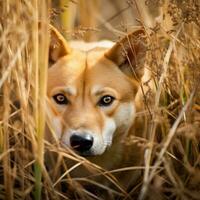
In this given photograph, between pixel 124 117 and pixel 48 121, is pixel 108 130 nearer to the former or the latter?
pixel 124 117

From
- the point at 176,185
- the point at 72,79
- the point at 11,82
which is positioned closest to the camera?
the point at 176,185

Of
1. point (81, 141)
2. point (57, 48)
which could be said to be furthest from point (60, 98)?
point (81, 141)

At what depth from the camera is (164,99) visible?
4.06 metres

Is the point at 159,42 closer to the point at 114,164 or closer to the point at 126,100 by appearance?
the point at 126,100

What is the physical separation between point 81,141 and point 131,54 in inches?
27.6

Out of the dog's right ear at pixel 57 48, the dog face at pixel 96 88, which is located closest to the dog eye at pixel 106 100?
the dog face at pixel 96 88

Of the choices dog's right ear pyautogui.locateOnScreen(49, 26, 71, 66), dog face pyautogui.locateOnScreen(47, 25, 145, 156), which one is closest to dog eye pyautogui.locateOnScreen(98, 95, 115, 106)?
dog face pyautogui.locateOnScreen(47, 25, 145, 156)

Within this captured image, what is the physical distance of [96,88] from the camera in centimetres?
403

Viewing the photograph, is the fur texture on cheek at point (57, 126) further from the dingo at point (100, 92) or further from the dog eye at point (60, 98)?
the dog eye at point (60, 98)

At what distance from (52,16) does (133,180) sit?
102 cm

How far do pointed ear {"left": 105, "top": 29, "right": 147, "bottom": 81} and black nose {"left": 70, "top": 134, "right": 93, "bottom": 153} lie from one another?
0.53 meters

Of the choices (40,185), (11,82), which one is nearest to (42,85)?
(11,82)

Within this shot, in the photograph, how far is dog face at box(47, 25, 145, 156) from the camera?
386 centimetres

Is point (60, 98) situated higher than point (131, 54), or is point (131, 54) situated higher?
point (131, 54)
